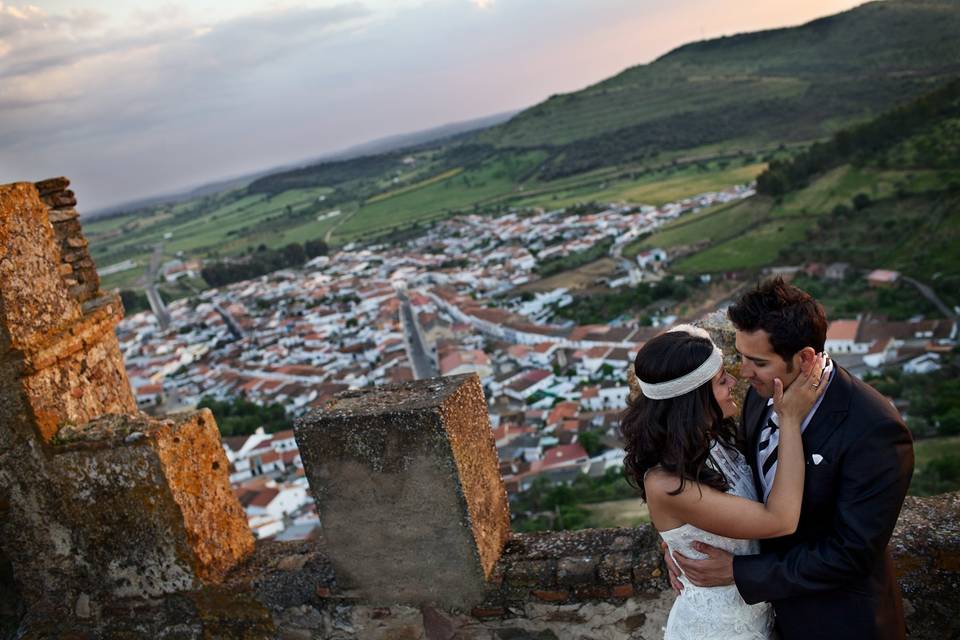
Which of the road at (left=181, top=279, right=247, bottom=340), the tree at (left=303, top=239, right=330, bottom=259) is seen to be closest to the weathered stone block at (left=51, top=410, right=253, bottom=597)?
the road at (left=181, top=279, right=247, bottom=340)

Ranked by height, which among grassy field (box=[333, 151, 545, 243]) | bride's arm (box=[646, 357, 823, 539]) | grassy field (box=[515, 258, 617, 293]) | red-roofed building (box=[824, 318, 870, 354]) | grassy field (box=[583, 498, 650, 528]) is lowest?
red-roofed building (box=[824, 318, 870, 354])

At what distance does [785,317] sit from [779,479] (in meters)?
0.42

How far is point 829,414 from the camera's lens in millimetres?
1867

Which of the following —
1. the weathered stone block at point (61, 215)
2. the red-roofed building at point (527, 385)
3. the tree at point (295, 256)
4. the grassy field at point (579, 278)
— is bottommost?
the red-roofed building at point (527, 385)

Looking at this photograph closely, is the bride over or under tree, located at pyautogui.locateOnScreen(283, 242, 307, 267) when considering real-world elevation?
over

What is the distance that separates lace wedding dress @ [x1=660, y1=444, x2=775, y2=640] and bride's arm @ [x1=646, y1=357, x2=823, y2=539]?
12 cm

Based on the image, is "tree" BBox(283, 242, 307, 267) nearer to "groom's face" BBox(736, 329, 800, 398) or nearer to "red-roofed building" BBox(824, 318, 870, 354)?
"red-roofed building" BBox(824, 318, 870, 354)

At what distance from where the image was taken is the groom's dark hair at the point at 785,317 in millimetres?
1876

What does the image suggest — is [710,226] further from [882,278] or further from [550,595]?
[550,595]

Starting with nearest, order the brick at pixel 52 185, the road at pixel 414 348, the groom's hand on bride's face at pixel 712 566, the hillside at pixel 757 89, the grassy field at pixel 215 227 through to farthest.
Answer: the groom's hand on bride's face at pixel 712 566, the brick at pixel 52 185, the road at pixel 414 348, the hillside at pixel 757 89, the grassy field at pixel 215 227

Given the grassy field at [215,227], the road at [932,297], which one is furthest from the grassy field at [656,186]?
the grassy field at [215,227]

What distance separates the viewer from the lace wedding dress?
80.3 inches

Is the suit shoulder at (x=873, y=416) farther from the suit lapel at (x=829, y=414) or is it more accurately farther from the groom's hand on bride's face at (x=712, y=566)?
the groom's hand on bride's face at (x=712, y=566)

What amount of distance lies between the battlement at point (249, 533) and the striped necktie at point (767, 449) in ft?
2.62
